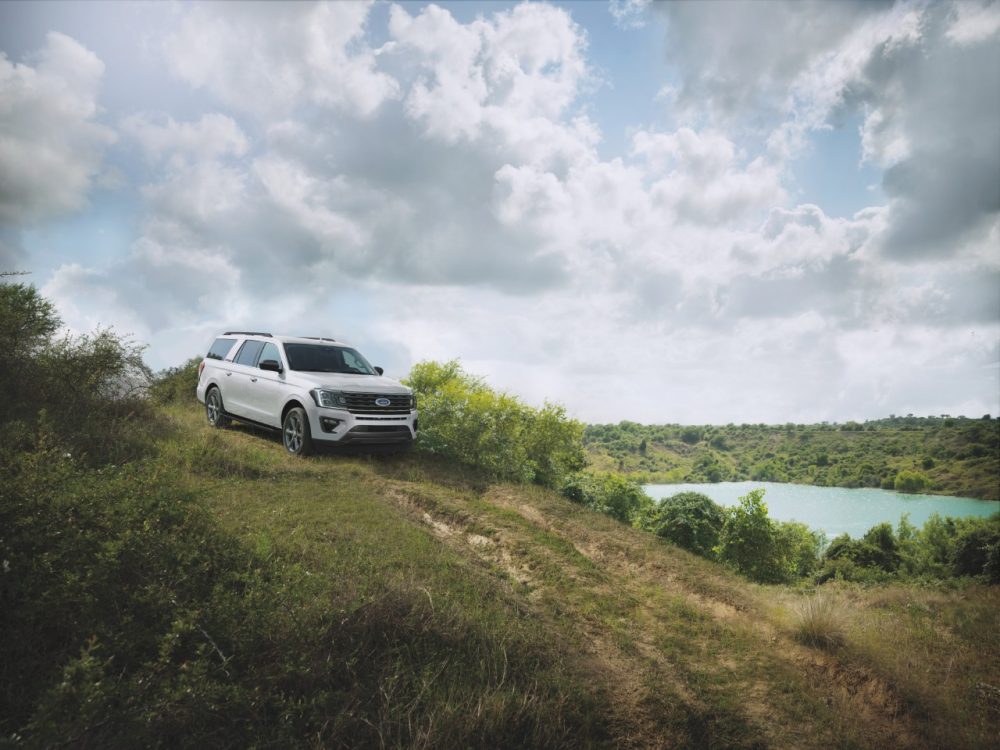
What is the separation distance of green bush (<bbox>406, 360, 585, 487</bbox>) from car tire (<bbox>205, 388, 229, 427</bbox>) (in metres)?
5.12

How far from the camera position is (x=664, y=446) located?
158375mm

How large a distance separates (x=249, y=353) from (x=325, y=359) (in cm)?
212

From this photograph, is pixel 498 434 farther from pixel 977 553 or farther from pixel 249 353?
pixel 977 553

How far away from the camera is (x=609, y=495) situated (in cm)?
1446

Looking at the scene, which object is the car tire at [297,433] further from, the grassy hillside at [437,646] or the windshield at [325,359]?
the grassy hillside at [437,646]

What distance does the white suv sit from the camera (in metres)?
10.9

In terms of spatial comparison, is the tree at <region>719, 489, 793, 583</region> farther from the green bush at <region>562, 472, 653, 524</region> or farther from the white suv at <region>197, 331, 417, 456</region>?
the white suv at <region>197, 331, 417, 456</region>

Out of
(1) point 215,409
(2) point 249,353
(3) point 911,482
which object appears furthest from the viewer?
(3) point 911,482

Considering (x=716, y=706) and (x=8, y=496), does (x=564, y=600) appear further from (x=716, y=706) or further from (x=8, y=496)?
(x=8, y=496)

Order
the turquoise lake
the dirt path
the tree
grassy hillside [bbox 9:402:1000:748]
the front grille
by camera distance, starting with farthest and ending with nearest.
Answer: the turquoise lake, the tree, the front grille, the dirt path, grassy hillside [bbox 9:402:1000:748]

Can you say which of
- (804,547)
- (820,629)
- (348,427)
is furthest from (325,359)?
(804,547)

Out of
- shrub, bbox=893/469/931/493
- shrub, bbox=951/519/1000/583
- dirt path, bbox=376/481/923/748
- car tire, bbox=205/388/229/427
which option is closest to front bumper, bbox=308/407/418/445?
dirt path, bbox=376/481/923/748

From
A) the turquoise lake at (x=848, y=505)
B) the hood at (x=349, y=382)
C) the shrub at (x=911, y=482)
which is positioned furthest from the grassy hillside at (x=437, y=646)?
the shrub at (x=911, y=482)

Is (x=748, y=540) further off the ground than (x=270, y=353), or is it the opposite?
(x=270, y=353)
